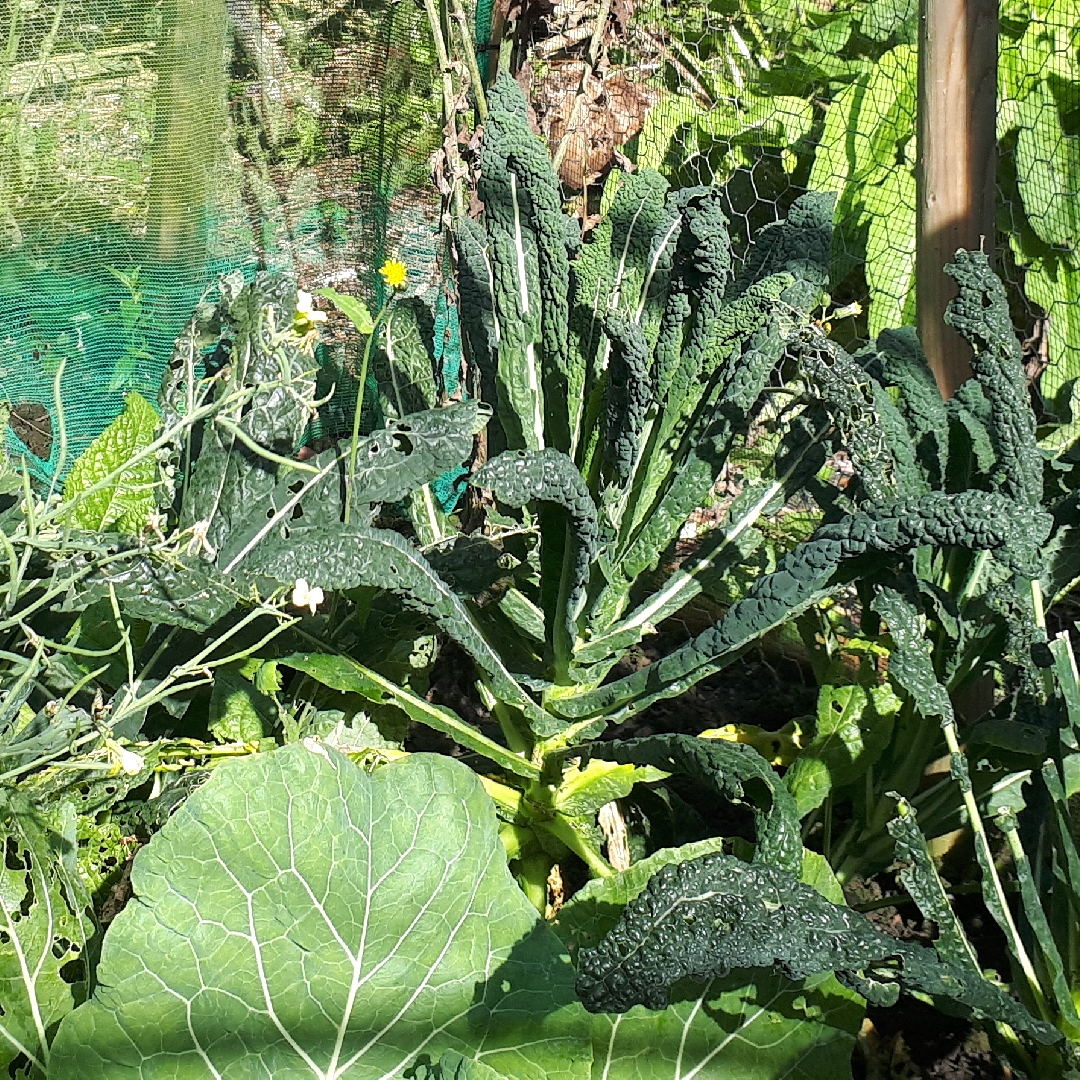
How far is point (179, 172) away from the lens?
237cm

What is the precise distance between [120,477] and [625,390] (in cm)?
83

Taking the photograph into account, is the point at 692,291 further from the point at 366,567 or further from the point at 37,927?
the point at 37,927

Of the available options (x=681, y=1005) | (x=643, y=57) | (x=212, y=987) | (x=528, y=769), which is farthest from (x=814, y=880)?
(x=643, y=57)

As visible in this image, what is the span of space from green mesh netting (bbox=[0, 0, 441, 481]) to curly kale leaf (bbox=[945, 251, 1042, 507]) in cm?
127

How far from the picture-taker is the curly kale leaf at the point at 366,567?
43.8 inches

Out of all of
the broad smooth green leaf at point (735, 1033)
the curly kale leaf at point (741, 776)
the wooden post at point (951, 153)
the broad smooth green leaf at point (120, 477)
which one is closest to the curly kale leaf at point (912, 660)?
the curly kale leaf at point (741, 776)

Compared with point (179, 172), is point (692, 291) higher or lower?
lower

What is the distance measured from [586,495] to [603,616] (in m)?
0.29

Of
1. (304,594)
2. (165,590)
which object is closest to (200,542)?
(165,590)

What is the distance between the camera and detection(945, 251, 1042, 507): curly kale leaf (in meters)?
1.21

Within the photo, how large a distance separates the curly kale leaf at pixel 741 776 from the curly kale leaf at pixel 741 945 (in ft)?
0.35

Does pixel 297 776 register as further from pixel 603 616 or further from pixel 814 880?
pixel 814 880

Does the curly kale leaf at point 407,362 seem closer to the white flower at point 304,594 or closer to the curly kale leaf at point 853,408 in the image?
the white flower at point 304,594

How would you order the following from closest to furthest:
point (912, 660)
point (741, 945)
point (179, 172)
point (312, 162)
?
point (741, 945), point (912, 660), point (179, 172), point (312, 162)
